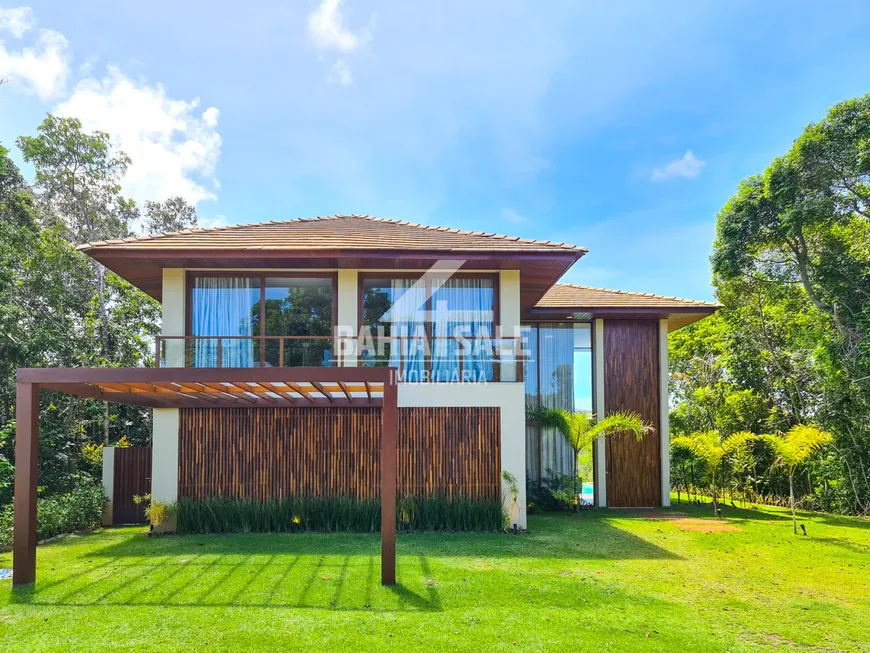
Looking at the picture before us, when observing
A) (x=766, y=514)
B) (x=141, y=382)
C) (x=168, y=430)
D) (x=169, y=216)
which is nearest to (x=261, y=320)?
(x=168, y=430)

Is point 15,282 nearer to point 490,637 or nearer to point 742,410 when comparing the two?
point 490,637

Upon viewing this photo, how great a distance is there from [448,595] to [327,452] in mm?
4531

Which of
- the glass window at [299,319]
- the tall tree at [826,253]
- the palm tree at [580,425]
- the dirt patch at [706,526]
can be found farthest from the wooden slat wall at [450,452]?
the tall tree at [826,253]

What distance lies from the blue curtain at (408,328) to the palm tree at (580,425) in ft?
12.5

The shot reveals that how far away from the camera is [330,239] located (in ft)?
34.1

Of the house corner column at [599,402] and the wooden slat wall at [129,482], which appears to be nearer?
the wooden slat wall at [129,482]

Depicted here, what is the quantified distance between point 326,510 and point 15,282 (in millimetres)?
11216

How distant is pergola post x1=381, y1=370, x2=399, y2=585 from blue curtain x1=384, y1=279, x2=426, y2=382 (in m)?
3.41

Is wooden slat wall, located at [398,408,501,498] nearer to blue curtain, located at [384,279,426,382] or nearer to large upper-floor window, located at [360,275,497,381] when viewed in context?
large upper-floor window, located at [360,275,497,381]

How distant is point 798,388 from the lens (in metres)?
14.6

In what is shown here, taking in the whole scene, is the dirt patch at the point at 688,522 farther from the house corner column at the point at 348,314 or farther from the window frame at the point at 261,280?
the window frame at the point at 261,280

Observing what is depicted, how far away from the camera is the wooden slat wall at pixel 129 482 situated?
1155 centimetres

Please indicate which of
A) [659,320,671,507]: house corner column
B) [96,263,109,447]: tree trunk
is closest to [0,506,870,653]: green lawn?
[659,320,671,507]: house corner column

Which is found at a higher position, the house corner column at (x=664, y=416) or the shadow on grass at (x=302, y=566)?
the house corner column at (x=664, y=416)
